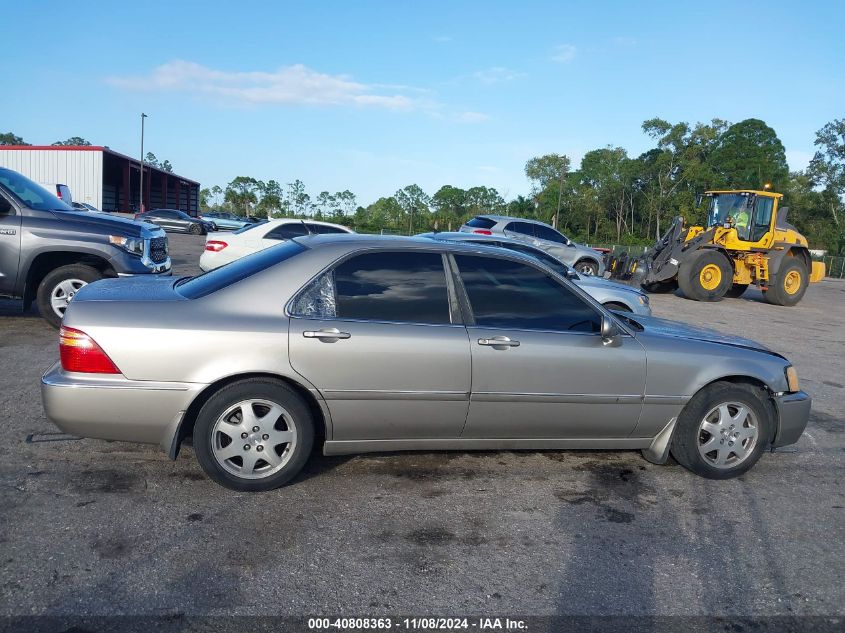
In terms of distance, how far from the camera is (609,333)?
4.18m

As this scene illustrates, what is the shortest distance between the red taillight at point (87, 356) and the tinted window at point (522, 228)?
15117mm

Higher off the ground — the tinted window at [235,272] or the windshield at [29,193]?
the windshield at [29,193]

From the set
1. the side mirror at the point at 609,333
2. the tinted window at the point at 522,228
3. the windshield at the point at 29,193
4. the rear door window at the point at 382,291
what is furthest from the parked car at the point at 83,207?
the tinted window at the point at 522,228

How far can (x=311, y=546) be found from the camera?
329 centimetres

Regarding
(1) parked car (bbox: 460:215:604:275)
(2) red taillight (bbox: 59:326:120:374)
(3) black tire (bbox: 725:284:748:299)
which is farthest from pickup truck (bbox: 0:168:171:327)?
(3) black tire (bbox: 725:284:748:299)

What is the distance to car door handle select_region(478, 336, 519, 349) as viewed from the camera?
13.1 feet

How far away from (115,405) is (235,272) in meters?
1.07

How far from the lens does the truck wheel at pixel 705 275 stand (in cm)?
1697

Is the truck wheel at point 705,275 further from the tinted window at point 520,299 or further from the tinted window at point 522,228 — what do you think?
the tinted window at point 520,299

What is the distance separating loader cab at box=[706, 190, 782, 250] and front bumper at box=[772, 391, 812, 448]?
1446cm

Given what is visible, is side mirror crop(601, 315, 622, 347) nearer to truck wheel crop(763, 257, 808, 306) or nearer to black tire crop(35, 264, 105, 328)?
black tire crop(35, 264, 105, 328)

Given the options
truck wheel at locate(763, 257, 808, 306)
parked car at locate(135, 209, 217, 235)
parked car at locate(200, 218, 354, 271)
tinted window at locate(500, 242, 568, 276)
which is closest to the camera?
tinted window at locate(500, 242, 568, 276)

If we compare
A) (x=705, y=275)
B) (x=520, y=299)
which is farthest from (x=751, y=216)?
(x=520, y=299)

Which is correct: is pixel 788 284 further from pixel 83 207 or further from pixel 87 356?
pixel 83 207
